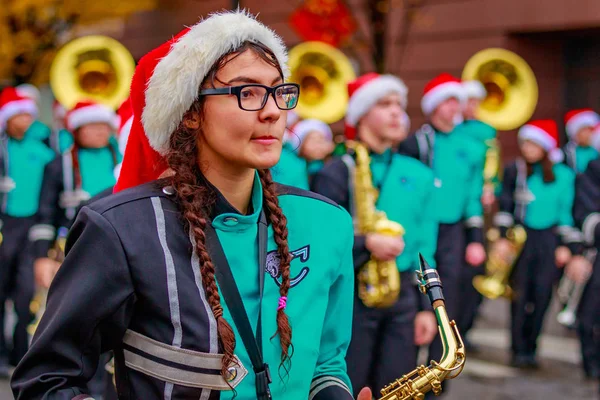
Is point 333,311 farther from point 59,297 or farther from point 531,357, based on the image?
point 531,357

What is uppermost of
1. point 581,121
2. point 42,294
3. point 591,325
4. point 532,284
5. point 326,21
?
point 326,21

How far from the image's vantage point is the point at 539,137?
9.78 m

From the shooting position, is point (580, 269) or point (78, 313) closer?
point (78, 313)

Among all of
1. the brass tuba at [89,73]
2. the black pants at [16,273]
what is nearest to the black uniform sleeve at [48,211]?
the black pants at [16,273]

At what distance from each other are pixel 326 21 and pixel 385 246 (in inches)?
345

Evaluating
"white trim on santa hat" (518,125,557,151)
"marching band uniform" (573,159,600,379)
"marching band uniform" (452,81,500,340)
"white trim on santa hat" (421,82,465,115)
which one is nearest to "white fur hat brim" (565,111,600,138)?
"marching band uniform" (452,81,500,340)

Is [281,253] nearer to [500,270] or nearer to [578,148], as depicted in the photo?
[500,270]

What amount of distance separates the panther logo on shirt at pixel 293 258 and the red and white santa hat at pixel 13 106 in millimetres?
7442

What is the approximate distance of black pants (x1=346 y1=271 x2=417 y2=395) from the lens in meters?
5.41

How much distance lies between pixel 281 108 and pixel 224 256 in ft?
1.35

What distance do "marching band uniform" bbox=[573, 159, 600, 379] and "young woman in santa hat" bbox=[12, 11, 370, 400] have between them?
19.2ft

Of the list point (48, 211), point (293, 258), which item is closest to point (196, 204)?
point (293, 258)

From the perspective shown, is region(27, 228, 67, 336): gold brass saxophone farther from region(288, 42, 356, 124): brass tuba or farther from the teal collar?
region(288, 42, 356, 124): brass tuba

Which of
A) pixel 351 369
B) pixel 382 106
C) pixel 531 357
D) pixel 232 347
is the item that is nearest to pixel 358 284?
pixel 351 369
